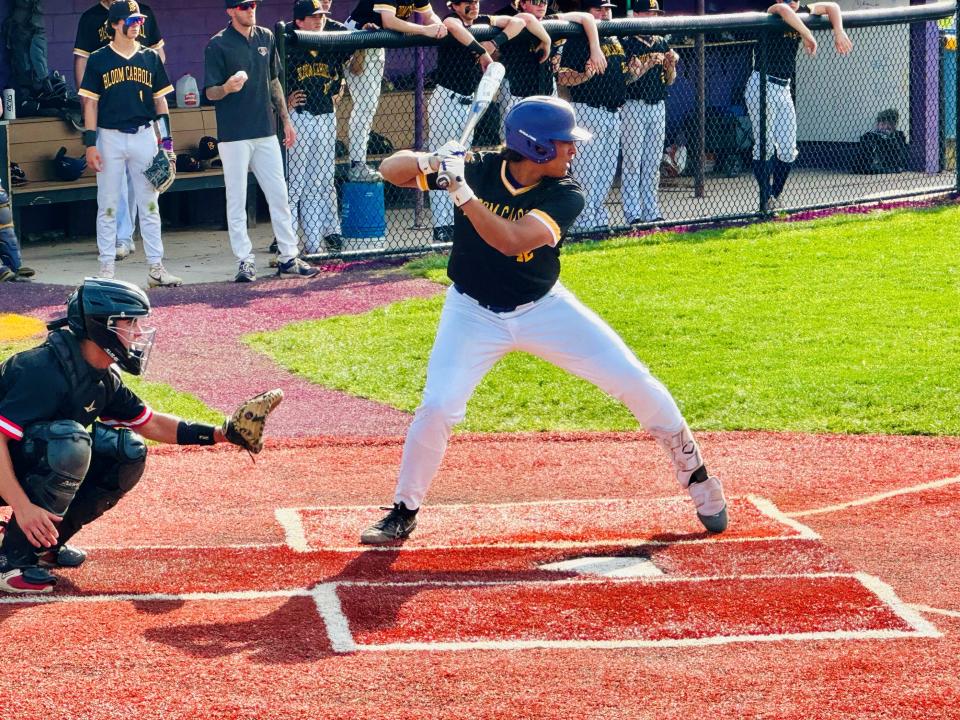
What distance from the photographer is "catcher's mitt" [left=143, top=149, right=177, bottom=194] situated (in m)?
10.7

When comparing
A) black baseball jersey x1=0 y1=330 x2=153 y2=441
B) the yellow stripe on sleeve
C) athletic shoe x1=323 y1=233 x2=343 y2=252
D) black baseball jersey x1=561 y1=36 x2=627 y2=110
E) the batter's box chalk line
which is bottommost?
the batter's box chalk line

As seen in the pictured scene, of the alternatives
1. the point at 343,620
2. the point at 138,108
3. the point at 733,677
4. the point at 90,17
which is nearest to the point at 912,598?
the point at 733,677

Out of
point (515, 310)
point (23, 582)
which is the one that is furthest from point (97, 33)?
point (23, 582)

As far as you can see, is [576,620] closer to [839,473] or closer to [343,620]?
[343,620]

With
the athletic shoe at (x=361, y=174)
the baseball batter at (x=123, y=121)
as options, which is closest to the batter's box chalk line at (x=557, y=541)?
the baseball batter at (x=123, y=121)

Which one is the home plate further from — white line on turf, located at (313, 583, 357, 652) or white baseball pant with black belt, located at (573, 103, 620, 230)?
white baseball pant with black belt, located at (573, 103, 620, 230)

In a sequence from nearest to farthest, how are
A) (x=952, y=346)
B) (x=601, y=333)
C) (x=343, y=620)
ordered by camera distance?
(x=343, y=620) < (x=601, y=333) < (x=952, y=346)

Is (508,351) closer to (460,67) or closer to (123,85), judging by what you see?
(123,85)

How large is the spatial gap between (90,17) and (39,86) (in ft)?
5.16

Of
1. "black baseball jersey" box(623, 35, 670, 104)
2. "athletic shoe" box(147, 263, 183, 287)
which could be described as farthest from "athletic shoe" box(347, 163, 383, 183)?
"black baseball jersey" box(623, 35, 670, 104)

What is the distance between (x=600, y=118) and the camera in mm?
12297

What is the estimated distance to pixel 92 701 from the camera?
429 centimetres

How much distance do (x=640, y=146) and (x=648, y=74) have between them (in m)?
0.61

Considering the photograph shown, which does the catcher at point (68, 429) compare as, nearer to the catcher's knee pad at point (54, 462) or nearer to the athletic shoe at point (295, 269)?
Answer: the catcher's knee pad at point (54, 462)
